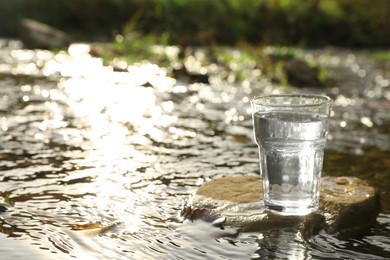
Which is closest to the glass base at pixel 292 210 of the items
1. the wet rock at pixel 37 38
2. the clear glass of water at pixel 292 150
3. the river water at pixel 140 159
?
the clear glass of water at pixel 292 150

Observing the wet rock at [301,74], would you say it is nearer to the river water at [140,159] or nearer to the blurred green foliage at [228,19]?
the river water at [140,159]

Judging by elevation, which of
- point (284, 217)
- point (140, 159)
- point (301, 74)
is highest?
point (301, 74)

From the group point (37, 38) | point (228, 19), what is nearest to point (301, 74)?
point (37, 38)

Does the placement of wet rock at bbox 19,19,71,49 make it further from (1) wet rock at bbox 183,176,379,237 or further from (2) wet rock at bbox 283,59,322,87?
(1) wet rock at bbox 183,176,379,237

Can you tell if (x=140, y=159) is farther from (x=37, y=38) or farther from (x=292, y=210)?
(x=37, y=38)

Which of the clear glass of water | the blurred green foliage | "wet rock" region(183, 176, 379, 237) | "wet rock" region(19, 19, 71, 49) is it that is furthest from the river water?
the blurred green foliage
